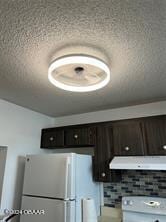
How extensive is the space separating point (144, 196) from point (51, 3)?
7.61 feet

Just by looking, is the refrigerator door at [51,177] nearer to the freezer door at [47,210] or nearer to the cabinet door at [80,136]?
the freezer door at [47,210]

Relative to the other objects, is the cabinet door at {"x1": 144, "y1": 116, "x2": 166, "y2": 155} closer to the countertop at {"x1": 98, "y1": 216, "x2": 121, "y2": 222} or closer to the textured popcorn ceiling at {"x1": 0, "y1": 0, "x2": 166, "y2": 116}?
the textured popcorn ceiling at {"x1": 0, "y1": 0, "x2": 166, "y2": 116}

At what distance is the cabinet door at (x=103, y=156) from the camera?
2269 millimetres

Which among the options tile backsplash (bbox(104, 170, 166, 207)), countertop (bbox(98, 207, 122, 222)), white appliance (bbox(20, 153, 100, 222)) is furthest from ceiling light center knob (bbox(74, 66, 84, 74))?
countertop (bbox(98, 207, 122, 222))

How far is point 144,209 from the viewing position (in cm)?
208

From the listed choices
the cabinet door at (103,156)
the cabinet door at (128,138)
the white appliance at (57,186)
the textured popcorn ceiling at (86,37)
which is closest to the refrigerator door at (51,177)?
the white appliance at (57,186)

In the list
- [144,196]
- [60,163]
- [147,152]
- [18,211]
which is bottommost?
[18,211]

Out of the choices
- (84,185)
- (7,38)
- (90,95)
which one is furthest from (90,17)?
(84,185)

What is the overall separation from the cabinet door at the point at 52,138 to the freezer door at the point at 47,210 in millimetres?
858

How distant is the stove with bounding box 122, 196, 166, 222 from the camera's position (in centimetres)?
202

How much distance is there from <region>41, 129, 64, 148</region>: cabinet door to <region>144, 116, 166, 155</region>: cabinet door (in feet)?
4.19

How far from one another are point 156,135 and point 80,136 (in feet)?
3.44

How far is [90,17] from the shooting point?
3.52ft

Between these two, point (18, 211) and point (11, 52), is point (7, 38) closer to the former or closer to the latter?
point (11, 52)
